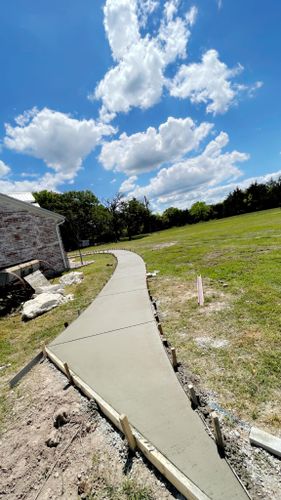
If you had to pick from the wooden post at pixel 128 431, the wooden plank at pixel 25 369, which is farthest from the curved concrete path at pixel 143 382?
the wooden plank at pixel 25 369

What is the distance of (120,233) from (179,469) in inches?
1797

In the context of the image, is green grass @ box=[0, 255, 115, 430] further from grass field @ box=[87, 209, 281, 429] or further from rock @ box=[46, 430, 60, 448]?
grass field @ box=[87, 209, 281, 429]

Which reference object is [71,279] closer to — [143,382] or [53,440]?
[143,382]

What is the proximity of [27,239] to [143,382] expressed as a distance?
1118 cm

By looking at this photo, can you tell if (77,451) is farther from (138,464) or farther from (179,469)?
(179,469)

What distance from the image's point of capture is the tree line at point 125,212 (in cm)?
4289

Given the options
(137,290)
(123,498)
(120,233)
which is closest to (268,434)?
(123,498)

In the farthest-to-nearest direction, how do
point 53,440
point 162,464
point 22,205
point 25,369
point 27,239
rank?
point 27,239
point 22,205
point 25,369
point 53,440
point 162,464

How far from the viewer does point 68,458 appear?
2.59 m

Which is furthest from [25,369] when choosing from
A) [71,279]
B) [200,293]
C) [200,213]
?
[200,213]

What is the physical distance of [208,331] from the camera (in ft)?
15.6

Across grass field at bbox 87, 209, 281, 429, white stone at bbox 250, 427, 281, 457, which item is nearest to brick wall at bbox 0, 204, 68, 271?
grass field at bbox 87, 209, 281, 429

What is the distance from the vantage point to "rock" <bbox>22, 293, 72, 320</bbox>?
7.40 metres

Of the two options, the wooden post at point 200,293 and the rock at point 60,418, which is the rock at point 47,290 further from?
the rock at point 60,418
